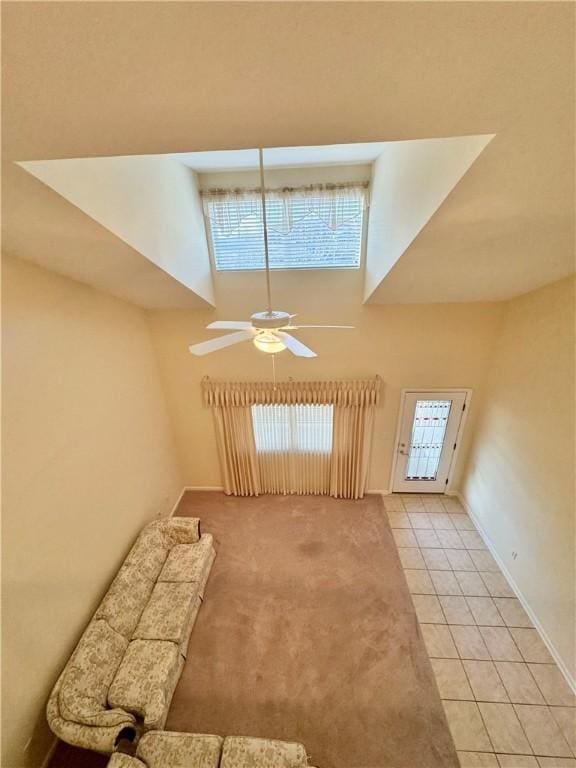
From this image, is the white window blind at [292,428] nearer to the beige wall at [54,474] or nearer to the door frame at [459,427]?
the door frame at [459,427]

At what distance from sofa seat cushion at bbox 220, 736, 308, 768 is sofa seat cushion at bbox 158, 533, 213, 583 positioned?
1.19m

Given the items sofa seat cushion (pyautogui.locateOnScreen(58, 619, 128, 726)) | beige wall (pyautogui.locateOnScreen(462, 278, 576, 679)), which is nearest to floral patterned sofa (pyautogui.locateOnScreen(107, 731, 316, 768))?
sofa seat cushion (pyautogui.locateOnScreen(58, 619, 128, 726))

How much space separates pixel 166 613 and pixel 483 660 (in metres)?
2.70

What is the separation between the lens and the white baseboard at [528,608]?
2316mm

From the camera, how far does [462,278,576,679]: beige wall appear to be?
94.3 inches

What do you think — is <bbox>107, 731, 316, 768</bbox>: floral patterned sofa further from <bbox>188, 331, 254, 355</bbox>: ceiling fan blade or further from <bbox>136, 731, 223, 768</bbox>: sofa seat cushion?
<bbox>188, 331, 254, 355</bbox>: ceiling fan blade

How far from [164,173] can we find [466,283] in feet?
8.99

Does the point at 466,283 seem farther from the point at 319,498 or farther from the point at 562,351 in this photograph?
the point at 319,498

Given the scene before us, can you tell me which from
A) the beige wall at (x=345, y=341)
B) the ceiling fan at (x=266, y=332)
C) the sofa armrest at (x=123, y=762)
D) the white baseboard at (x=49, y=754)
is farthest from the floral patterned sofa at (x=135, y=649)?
the ceiling fan at (x=266, y=332)

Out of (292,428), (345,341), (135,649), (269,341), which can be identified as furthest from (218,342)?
(135,649)

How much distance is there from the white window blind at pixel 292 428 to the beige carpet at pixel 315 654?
3.31 ft

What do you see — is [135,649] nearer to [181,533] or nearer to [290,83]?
[181,533]

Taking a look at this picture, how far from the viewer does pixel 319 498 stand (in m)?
4.20

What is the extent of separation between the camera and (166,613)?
8.16 ft
